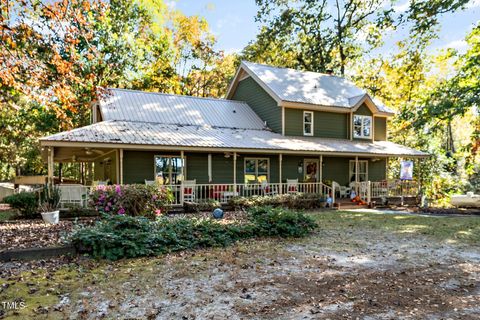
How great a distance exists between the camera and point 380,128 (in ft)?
71.2

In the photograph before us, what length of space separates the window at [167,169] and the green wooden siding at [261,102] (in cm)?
649

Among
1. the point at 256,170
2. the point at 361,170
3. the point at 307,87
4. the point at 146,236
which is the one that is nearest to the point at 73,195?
the point at 146,236

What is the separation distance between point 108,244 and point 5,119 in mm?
24589

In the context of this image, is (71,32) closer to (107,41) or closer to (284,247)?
(284,247)

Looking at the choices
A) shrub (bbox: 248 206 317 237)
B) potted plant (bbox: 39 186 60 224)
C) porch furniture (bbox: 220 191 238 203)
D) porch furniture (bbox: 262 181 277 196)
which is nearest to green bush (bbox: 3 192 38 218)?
potted plant (bbox: 39 186 60 224)

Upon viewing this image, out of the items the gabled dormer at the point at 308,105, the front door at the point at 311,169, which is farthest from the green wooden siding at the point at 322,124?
the front door at the point at 311,169

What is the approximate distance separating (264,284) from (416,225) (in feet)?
26.7

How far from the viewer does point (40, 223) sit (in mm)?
9961

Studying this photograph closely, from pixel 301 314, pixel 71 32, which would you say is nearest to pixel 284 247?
pixel 301 314

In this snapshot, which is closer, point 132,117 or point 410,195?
point 132,117

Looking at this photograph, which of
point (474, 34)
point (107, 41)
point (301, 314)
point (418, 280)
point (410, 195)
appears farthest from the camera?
point (107, 41)

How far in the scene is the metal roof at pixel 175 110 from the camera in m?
16.2

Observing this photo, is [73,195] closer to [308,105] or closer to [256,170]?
[256,170]

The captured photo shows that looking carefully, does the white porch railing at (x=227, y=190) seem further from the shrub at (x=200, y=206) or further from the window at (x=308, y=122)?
the window at (x=308, y=122)
